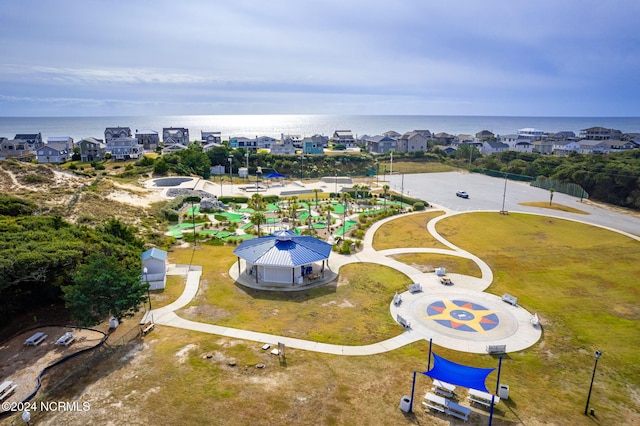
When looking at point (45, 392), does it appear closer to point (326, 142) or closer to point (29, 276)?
point (29, 276)

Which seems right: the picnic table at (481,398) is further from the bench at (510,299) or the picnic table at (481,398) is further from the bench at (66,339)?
the bench at (66,339)

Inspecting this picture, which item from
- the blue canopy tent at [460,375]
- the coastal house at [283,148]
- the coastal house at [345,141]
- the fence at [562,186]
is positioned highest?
the coastal house at [345,141]

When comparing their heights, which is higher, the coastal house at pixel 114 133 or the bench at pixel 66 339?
the coastal house at pixel 114 133

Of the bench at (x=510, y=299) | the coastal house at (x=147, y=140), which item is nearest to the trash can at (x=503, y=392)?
the bench at (x=510, y=299)

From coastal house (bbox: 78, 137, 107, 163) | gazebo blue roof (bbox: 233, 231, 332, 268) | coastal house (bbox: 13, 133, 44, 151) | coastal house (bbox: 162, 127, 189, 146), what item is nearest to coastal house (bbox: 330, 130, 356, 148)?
coastal house (bbox: 162, 127, 189, 146)

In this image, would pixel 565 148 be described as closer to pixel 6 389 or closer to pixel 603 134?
pixel 603 134

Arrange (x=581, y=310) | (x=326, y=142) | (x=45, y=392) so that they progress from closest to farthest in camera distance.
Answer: (x=45, y=392)
(x=581, y=310)
(x=326, y=142)

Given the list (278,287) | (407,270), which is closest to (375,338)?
(278,287)
